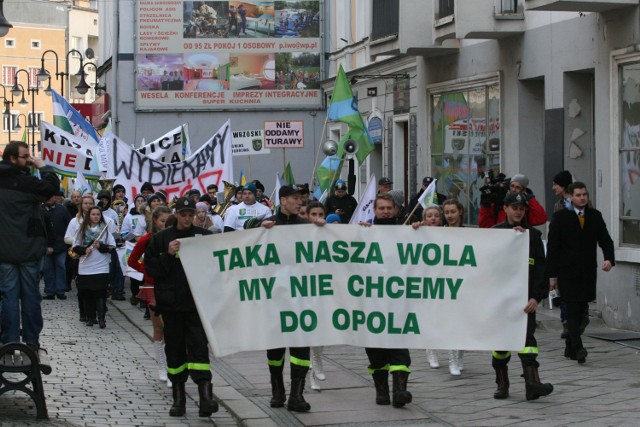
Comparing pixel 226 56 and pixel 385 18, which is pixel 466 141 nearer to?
pixel 385 18

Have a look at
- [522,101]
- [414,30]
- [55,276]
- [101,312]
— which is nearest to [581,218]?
[522,101]

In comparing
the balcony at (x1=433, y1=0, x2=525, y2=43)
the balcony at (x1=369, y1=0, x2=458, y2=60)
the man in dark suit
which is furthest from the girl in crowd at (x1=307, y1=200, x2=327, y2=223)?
the balcony at (x1=369, y1=0, x2=458, y2=60)

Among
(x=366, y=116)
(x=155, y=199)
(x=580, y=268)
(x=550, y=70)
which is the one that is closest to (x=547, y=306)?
(x=550, y=70)

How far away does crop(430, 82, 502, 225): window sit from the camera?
19.9 m

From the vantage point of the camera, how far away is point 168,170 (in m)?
21.1

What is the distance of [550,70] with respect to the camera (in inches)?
679

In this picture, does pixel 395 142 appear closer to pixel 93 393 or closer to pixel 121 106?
pixel 121 106

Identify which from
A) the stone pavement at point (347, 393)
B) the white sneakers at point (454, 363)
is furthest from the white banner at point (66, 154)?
the white sneakers at point (454, 363)

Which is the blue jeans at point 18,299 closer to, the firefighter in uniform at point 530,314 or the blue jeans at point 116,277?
the firefighter in uniform at point 530,314

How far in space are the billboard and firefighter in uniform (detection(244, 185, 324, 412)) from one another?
27.3 m

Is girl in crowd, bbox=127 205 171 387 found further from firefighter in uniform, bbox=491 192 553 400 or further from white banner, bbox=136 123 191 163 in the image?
white banner, bbox=136 123 191 163

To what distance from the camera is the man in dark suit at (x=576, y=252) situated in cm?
1240

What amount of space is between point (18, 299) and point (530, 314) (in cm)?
415

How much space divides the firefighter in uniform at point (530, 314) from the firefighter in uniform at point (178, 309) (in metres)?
2.39
